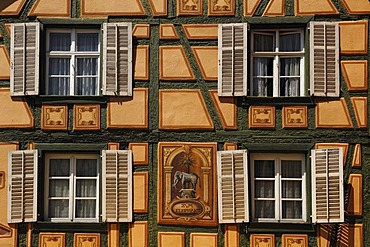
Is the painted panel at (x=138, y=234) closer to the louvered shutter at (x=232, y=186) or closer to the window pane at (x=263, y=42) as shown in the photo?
the louvered shutter at (x=232, y=186)

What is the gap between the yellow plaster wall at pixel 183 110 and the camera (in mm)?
14344

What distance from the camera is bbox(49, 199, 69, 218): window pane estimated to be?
47.3 ft

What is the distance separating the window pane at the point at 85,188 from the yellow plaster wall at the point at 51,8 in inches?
108

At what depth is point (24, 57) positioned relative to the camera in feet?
47.6

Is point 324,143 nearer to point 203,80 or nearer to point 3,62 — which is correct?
point 203,80

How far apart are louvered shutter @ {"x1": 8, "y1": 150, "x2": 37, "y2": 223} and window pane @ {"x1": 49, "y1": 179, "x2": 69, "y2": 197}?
13.3 inches

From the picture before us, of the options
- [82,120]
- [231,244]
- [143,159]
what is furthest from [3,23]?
[231,244]

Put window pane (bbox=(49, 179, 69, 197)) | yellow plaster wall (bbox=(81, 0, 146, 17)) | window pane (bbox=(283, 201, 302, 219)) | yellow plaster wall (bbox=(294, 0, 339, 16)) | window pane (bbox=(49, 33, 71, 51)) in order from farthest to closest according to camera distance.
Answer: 1. window pane (bbox=(49, 33, 71, 51))
2. yellow plaster wall (bbox=(81, 0, 146, 17))
3. yellow plaster wall (bbox=(294, 0, 339, 16))
4. window pane (bbox=(49, 179, 69, 197))
5. window pane (bbox=(283, 201, 302, 219))

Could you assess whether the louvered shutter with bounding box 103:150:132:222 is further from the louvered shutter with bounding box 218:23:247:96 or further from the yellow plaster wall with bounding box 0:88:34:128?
the louvered shutter with bounding box 218:23:247:96

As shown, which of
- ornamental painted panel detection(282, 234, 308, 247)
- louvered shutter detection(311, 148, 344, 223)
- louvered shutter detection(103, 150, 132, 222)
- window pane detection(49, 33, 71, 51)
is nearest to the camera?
louvered shutter detection(311, 148, 344, 223)

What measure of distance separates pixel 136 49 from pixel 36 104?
185cm

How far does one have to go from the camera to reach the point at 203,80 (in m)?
14.5

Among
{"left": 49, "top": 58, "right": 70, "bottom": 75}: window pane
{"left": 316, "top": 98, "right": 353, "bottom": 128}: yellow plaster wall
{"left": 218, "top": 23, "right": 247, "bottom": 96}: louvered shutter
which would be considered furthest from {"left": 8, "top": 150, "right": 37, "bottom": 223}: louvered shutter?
{"left": 316, "top": 98, "right": 353, "bottom": 128}: yellow plaster wall

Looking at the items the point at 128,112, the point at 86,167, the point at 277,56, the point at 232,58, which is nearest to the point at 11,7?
the point at 128,112
